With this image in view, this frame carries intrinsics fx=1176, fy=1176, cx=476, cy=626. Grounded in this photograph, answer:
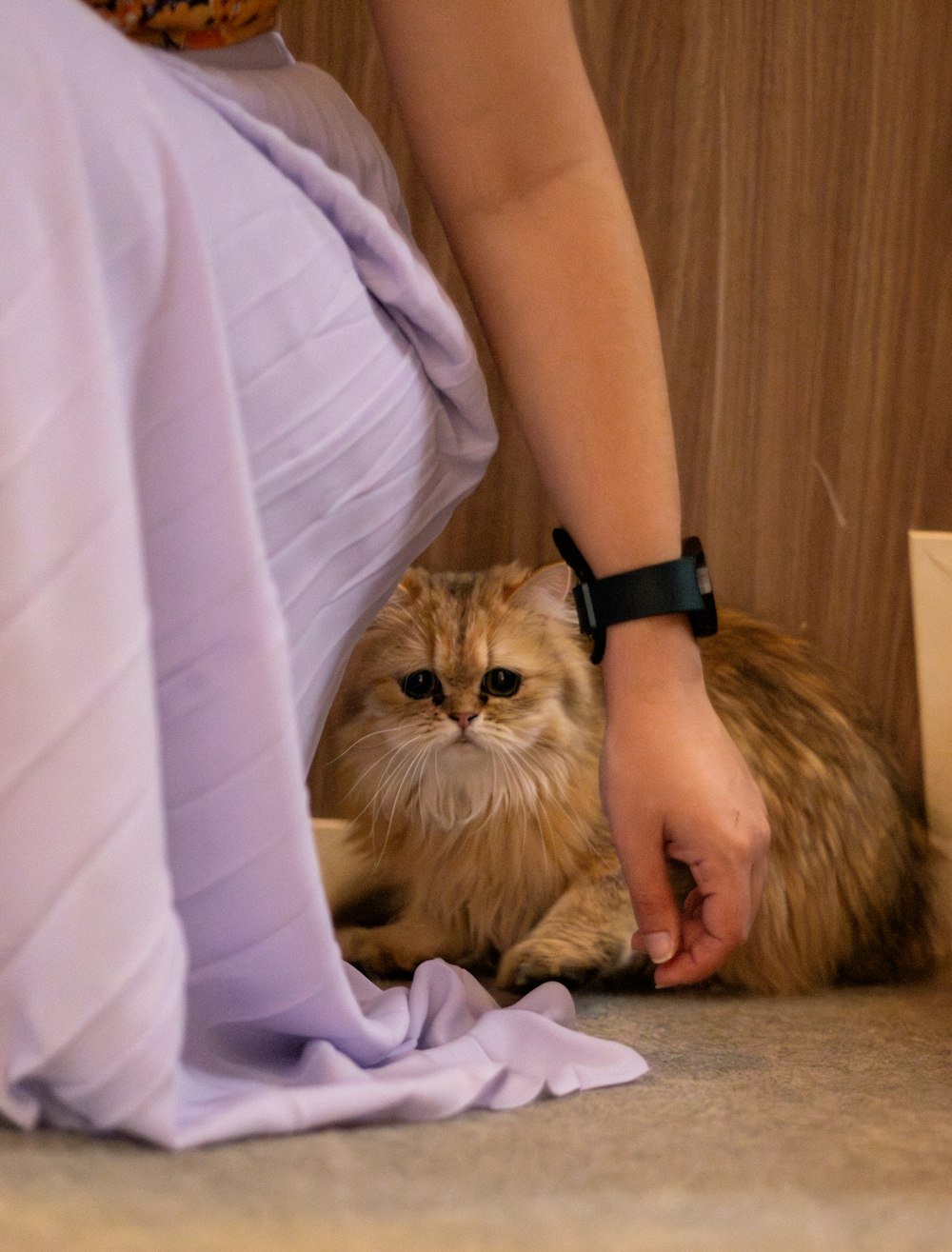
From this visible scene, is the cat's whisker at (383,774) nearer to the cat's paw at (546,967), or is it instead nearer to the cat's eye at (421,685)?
the cat's eye at (421,685)

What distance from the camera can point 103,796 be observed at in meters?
0.45

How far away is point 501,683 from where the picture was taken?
Answer: 156cm

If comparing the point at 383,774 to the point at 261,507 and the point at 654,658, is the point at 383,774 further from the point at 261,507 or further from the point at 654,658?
the point at 261,507

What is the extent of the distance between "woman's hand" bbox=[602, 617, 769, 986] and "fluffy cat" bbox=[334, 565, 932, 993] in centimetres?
54

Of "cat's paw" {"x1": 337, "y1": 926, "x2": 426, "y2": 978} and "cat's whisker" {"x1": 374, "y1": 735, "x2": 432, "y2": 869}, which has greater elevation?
"cat's whisker" {"x1": 374, "y1": 735, "x2": 432, "y2": 869}

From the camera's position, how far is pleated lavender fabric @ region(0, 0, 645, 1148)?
0.45m

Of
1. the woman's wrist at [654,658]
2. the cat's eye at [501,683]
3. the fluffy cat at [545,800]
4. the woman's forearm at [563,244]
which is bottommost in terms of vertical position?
the fluffy cat at [545,800]

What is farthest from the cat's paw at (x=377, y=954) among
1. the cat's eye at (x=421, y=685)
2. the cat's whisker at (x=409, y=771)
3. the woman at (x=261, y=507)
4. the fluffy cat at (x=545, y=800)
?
the woman at (x=261, y=507)

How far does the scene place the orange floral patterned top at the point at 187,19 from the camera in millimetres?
828

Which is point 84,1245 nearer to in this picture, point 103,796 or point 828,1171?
point 103,796

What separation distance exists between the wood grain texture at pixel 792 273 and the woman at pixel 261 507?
0.94 m

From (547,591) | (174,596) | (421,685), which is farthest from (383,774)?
(174,596)

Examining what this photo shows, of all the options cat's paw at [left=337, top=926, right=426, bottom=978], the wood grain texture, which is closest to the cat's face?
cat's paw at [left=337, top=926, right=426, bottom=978]

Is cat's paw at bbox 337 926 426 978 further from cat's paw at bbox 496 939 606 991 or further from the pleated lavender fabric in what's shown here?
the pleated lavender fabric
